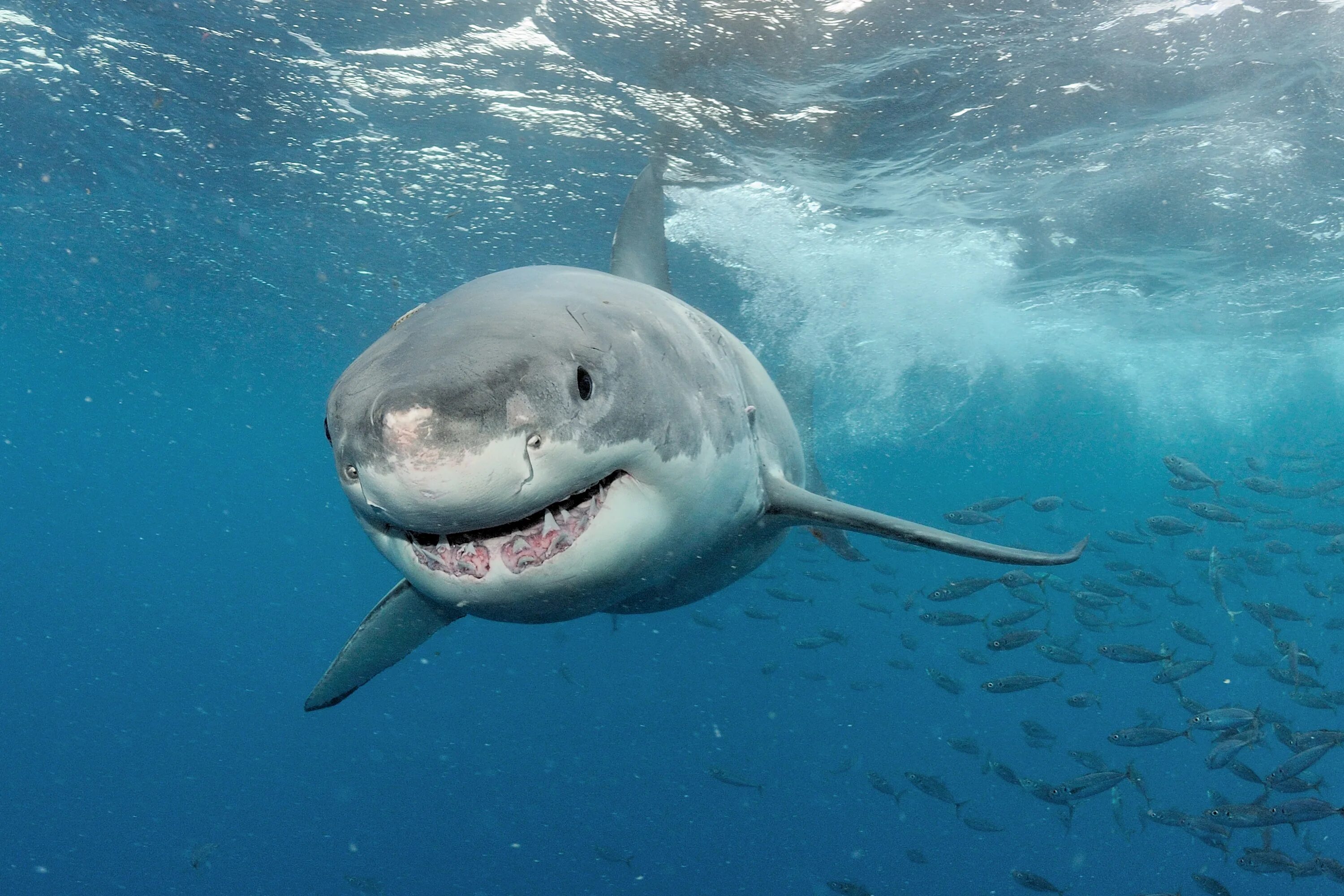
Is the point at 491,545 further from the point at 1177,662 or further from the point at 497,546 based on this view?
the point at 1177,662

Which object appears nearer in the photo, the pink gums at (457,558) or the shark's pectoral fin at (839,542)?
the pink gums at (457,558)

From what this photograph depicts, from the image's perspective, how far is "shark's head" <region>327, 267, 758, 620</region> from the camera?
4.63ft

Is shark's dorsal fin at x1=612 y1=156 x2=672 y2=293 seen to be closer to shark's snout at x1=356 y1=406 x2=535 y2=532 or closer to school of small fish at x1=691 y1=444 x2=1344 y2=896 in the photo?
shark's snout at x1=356 y1=406 x2=535 y2=532

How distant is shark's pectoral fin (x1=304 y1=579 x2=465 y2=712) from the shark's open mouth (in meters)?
1.68

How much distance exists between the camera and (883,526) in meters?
2.87

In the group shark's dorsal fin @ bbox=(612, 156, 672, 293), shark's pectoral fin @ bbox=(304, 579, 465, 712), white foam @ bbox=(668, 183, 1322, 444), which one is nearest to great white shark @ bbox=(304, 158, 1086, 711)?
shark's pectoral fin @ bbox=(304, 579, 465, 712)

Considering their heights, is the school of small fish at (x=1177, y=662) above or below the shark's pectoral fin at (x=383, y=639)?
below

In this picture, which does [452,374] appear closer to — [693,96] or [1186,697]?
[1186,697]

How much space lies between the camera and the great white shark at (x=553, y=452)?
4.67ft

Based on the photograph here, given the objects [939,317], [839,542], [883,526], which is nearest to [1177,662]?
[839,542]

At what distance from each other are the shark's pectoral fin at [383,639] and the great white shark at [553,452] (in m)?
1.22

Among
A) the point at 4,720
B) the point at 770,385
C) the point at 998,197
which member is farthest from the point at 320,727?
the point at 770,385

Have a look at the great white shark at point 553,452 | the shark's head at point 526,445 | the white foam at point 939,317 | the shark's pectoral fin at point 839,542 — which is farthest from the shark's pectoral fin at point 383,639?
the white foam at point 939,317

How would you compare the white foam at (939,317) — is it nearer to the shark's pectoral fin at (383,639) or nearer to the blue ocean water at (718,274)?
the blue ocean water at (718,274)
